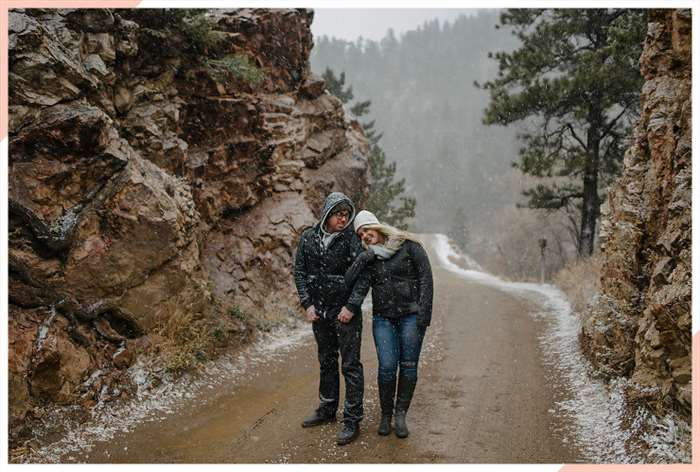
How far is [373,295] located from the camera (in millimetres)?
4703

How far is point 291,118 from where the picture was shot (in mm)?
12305

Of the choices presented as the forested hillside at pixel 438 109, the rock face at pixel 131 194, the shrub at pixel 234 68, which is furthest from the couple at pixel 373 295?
the forested hillside at pixel 438 109

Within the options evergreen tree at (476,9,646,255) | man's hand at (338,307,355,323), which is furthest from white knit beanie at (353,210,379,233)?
evergreen tree at (476,9,646,255)

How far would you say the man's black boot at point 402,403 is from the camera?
4664 mm

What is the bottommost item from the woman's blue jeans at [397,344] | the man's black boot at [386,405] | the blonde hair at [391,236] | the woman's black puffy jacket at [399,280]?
the man's black boot at [386,405]

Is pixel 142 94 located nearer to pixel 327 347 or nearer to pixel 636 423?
pixel 327 347

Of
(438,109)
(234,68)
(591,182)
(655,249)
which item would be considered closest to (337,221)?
(655,249)

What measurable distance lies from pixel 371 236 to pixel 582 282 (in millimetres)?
8340

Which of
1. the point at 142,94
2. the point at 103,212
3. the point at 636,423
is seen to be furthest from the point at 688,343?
the point at 142,94

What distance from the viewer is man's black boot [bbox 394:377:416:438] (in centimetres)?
466

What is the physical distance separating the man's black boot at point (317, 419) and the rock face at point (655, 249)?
2.90 metres

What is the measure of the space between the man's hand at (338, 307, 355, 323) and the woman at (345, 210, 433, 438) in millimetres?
241

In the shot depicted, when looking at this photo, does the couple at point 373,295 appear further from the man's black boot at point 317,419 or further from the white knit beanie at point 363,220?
the man's black boot at point 317,419

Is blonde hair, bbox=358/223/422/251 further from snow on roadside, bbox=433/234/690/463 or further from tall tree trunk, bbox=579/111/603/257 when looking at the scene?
tall tree trunk, bbox=579/111/603/257
